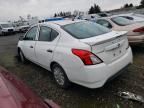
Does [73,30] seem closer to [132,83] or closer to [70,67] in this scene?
[70,67]

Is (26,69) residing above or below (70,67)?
below

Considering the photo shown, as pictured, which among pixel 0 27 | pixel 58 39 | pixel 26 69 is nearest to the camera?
pixel 58 39

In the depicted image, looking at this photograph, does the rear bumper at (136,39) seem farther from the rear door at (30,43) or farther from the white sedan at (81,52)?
the rear door at (30,43)

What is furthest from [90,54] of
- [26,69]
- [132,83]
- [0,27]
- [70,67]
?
[0,27]

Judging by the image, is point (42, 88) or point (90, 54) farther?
point (42, 88)

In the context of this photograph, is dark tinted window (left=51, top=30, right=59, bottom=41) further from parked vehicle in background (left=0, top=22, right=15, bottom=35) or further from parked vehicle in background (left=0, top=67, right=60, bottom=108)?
parked vehicle in background (left=0, top=22, right=15, bottom=35)

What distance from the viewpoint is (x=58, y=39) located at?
4859mm

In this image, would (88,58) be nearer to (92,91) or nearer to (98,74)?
(98,74)

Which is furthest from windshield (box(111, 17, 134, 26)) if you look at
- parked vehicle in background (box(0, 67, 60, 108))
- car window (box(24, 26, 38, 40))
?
parked vehicle in background (box(0, 67, 60, 108))

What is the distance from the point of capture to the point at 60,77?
4.86 m

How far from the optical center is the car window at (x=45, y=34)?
209 inches

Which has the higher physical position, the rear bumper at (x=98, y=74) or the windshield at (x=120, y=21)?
the windshield at (x=120, y=21)

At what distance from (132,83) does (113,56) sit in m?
1.06

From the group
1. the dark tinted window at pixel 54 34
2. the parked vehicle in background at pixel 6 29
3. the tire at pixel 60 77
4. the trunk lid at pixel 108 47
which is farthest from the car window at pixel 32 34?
the parked vehicle in background at pixel 6 29
